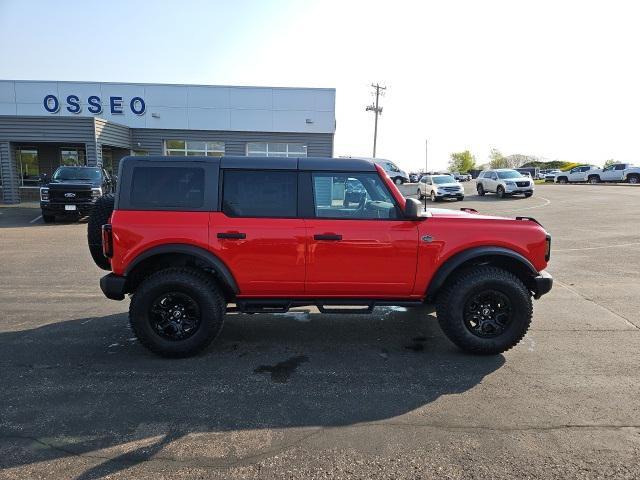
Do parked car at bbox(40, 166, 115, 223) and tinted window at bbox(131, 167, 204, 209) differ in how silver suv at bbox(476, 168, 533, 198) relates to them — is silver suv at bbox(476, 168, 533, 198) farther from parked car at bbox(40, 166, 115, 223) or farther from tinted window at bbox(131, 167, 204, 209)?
tinted window at bbox(131, 167, 204, 209)

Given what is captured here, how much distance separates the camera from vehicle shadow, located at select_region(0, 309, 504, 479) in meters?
Result: 3.06

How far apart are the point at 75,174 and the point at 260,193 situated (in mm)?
14268

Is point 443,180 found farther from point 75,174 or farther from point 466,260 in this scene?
point 466,260

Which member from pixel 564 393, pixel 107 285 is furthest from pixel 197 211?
pixel 564 393

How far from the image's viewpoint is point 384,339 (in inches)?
192

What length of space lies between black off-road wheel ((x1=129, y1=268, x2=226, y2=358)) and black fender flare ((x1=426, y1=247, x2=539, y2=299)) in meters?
2.11

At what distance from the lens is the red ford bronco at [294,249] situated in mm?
4219

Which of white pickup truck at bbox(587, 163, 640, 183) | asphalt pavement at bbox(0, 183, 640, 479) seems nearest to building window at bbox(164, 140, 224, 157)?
asphalt pavement at bbox(0, 183, 640, 479)

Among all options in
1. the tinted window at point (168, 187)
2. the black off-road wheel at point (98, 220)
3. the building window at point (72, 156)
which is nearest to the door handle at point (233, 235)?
the tinted window at point (168, 187)

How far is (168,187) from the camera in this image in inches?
170

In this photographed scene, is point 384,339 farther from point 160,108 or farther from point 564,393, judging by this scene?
point 160,108

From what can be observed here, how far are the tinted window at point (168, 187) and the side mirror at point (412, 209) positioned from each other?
1.99 metres

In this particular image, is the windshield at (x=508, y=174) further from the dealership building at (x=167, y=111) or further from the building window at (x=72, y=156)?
the building window at (x=72, y=156)

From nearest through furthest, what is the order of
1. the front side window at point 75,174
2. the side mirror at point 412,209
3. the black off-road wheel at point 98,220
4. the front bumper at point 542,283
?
1. the side mirror at point 412,209
2. the front bumper at point 542,283
3. the black off-road wheel at point 98,220
4. the front side window at point 75,174
